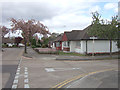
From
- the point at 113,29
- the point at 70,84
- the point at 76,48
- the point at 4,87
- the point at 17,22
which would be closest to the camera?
the point at 4,87

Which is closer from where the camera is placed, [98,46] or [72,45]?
[98,46]

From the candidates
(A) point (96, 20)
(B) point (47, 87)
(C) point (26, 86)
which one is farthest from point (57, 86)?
(A) point (96, 20)

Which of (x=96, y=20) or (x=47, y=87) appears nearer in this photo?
(x=47, y=87)

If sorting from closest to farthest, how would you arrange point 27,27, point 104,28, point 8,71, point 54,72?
point 54,72 < point 8,71 < point 104,28 < point 27,27

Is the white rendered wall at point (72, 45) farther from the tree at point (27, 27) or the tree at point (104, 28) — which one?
the tree at point (104, 28)

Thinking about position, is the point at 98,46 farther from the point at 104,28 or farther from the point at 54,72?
the point at 54,72

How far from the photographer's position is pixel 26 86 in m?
7.15

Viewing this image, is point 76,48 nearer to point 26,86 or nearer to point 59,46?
point 59,46

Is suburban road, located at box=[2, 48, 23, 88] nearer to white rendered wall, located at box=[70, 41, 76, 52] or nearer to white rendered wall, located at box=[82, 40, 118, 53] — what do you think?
white rendered wall, located at box=[82, 40, 118, 53]

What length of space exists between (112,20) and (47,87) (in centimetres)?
1422

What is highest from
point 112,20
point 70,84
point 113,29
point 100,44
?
point 112,20

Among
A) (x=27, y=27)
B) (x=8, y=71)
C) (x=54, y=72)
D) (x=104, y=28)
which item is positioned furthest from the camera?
(x=27, y=27)

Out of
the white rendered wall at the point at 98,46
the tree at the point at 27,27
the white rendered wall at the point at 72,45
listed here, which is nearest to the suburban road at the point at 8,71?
the tree at the point at 27,27

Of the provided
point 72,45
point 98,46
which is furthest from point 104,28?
point 72,45
